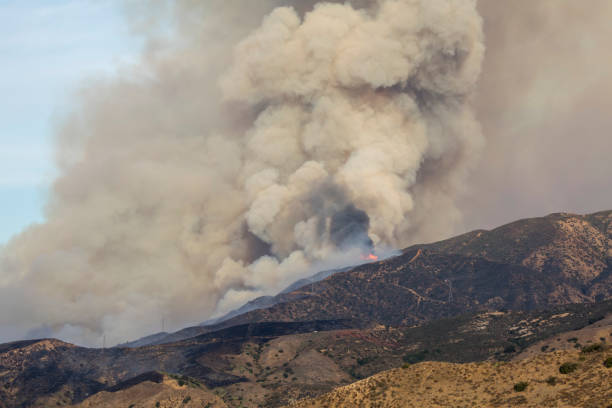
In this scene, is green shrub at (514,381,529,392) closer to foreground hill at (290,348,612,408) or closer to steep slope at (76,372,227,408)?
foreground hill at (290,348,612,408)

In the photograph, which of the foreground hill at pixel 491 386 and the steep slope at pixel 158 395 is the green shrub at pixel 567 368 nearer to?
the foreground hill at pixel 491 386

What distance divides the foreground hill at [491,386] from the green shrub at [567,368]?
0.30 meters

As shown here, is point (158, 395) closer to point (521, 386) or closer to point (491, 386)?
point (491, 386)

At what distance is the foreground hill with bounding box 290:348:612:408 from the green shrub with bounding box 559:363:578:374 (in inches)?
11.6

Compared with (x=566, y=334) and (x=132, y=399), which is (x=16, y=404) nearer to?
(x=132, y=399)

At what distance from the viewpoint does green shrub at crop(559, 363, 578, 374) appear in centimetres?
7631

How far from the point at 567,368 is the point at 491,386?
8.78 meters

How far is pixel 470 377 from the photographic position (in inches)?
3339

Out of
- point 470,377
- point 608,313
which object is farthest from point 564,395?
point 608,313

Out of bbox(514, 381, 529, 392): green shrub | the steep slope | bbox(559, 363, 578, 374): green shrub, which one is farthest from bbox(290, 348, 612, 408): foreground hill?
the steep slope

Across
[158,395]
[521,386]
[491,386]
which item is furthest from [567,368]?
[158,395]

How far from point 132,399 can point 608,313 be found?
120636 millimetres

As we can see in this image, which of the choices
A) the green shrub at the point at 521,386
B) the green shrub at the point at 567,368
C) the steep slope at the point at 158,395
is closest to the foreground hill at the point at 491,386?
the green shrub at the point at 521,386

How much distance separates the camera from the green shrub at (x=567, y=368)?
76312 millimetres
